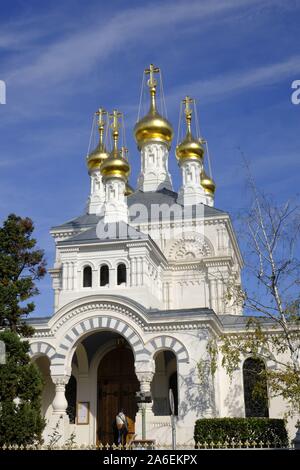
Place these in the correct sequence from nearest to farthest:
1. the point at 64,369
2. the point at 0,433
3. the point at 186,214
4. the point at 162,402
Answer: the point at 0,433 < the point at 64,369 < the point at 162,402 < the point at 186,214

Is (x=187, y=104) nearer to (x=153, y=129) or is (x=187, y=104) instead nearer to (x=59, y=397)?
(x=153, y=129)

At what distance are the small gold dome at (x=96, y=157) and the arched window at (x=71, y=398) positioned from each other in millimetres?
14869

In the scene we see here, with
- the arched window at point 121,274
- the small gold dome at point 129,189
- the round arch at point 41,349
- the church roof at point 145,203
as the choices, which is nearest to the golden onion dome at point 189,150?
the church roof at point 145,203

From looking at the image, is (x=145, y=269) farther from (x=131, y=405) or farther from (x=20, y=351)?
(x=20, y=351)

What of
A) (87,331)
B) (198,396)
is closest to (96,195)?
(87,331)

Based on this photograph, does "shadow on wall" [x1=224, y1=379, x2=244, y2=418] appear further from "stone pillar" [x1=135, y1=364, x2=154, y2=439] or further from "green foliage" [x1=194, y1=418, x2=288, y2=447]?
"green foliage" [x1=194, y1=418, x2=288, y2=447]

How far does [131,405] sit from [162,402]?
4.07ft

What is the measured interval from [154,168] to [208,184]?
693cm

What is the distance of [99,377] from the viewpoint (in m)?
25.3

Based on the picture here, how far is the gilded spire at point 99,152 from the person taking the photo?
1437 inches

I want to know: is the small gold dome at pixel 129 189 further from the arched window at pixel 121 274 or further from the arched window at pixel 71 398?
the arched window at pixel 71 398

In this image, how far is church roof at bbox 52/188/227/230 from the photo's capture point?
3175 centimetres

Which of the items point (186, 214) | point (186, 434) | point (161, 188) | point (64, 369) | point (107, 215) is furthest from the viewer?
point (161, 188)

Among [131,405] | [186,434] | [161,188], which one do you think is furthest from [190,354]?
[161,188]
